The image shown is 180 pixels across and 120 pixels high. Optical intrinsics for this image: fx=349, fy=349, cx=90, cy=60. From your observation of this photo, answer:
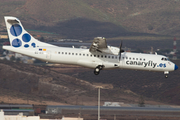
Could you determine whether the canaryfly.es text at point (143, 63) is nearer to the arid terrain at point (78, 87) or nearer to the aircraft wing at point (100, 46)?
the aircraft wing at point (100, 46)

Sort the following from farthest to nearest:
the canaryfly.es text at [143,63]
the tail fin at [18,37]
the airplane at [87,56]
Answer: the tail fin at [18,37] < the canaryfly.es text at [143,63] < the airplane at [87,56]

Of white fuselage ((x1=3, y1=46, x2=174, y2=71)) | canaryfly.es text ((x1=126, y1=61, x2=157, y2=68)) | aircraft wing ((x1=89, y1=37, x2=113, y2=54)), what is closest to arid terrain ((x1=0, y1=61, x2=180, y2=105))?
white fuselage ((x1=3, y1=46, x2=174, y2=71))

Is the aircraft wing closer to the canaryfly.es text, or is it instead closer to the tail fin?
the canaryfly.es text

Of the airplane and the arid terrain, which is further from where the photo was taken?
the arid terrain

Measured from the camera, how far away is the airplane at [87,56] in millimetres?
54656

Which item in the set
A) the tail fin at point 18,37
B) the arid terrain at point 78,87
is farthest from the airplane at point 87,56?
the arid terrain at point 78,87

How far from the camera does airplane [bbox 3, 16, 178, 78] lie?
54.7 metres

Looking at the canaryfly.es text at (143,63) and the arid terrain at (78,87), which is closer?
the canaryfly.es text at (143,63)

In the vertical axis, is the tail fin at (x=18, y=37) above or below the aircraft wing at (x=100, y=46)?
above

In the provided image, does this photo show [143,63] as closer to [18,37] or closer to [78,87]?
[18,37]

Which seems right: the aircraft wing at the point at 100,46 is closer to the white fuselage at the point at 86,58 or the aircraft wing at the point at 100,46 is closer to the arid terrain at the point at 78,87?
the white fuselage at the point at 86,58

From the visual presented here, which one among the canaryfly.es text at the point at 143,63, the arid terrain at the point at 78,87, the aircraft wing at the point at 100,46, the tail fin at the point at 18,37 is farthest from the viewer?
the arid terrain at the point at 78,87

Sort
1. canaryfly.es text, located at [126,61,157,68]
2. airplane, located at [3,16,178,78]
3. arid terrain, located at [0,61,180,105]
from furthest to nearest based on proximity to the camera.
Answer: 1. arid terrain, located at [0,61,180,105]
2. canaryfly.es text, located at [126,61,157,68]
3. airplane, located at [3,16,178,78]

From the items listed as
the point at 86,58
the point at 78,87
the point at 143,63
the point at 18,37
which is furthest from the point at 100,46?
the point at 78,87
